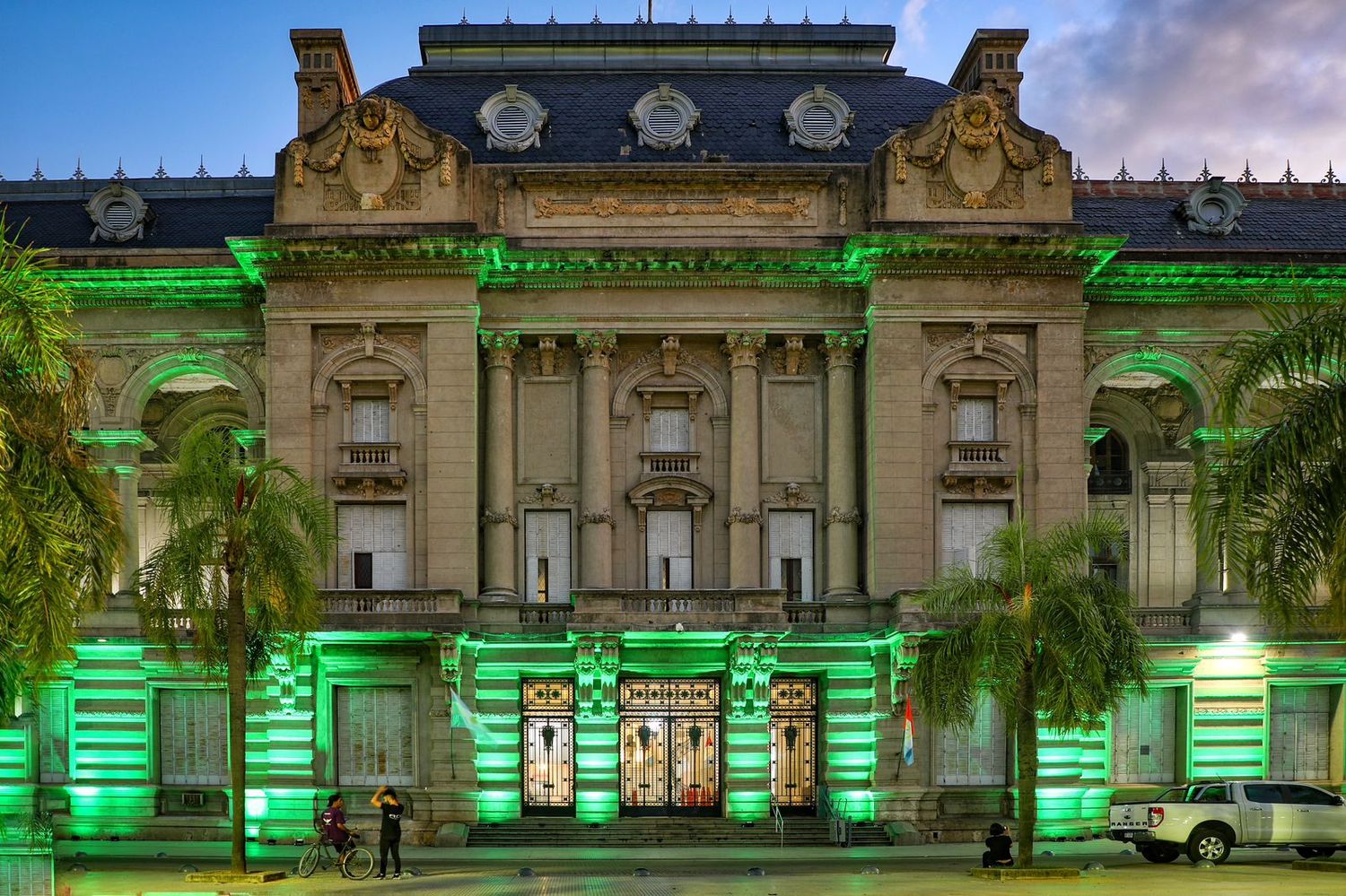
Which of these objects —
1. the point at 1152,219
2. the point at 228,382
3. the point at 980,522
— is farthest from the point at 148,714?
the point at 1152,219

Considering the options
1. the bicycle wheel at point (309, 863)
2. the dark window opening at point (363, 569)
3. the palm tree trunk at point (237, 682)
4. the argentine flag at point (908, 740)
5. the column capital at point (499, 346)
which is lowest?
the bicycle wheel at point (309, 863)

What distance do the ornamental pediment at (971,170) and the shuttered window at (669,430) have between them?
27.6ft

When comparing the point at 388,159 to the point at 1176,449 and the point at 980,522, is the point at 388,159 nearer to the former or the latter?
Answer: the point at 980,522

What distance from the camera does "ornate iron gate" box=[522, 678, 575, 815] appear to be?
51562 mm

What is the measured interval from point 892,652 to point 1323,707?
13.7 m

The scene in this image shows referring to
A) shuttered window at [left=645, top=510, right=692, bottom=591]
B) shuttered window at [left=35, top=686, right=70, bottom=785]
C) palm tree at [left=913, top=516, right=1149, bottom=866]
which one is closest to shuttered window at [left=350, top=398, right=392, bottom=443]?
shuttered window at [left=645, top=510, right=692, bottom=591]

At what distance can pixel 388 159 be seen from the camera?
52156mm

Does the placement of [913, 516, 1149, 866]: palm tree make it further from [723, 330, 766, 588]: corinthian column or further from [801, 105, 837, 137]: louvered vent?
[801, 105, 837, 137]: louvered vent

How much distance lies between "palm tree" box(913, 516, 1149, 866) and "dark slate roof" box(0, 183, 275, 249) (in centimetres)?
2641

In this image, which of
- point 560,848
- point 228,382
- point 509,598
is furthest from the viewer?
point 228,382

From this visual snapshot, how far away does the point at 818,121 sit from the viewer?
5444cm

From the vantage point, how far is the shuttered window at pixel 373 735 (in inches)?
2005

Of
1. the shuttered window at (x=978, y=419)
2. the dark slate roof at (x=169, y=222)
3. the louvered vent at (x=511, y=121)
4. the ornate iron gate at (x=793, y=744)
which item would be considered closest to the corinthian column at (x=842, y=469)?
the ornate iron gate at (x=793, y=744)

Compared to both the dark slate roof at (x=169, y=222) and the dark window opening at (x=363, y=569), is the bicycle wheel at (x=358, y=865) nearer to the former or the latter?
the dark window opening at (x=363, y=569)
